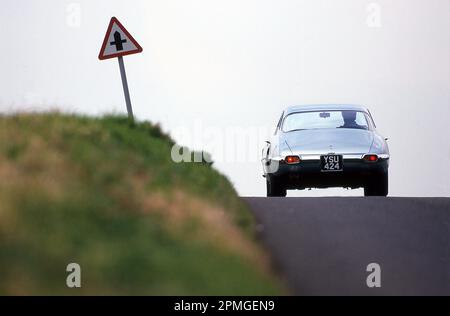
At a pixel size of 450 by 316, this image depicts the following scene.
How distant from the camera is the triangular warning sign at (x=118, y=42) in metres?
15.4

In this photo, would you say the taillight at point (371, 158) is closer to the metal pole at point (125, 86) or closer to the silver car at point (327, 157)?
the silver car at point (327, 157)

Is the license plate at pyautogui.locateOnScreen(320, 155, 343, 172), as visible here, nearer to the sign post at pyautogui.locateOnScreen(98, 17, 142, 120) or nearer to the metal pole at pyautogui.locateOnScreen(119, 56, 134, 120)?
the metal pole at pyautogui.locateOnScreen(119, 56, 134, 120)

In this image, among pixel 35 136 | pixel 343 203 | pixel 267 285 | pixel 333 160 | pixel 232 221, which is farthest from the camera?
pixel 333 160

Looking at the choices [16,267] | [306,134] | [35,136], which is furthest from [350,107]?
[16,267]

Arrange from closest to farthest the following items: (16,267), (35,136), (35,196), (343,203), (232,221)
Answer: (16,267) → (35,196) → (232,221) → (35,136) → (343,203)

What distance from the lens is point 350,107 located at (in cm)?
1678

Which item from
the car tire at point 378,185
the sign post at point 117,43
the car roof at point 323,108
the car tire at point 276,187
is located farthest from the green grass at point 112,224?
the car roof at point 323,108

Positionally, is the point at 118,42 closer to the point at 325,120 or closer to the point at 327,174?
the point at 325,120

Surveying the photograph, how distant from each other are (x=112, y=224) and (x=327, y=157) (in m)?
7.97

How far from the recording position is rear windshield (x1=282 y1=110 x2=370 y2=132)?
16.0 m

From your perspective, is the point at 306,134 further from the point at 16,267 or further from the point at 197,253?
the point at 16,267

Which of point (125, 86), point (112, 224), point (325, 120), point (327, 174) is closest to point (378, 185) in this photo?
point (327, 174)

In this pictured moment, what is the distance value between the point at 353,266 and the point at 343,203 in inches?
175

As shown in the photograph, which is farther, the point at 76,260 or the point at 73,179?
the point at 73,179
